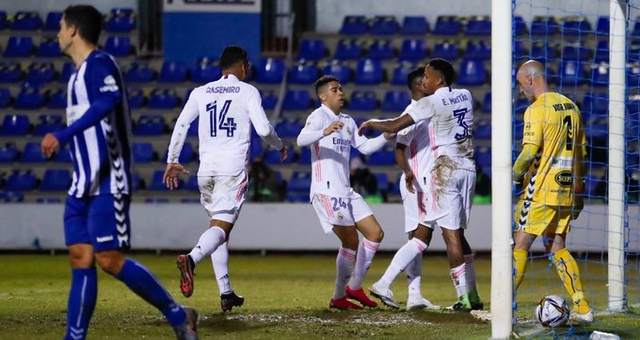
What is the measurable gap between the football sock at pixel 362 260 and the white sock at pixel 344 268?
0.37 ft

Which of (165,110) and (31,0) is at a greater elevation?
(31,0)

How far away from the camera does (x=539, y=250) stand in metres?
18.1

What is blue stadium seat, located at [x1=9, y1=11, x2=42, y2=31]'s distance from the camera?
84.7 feet

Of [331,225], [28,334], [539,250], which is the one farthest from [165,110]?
[28,334]

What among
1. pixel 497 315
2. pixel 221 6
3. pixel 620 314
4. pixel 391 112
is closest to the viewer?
pixel 497 315

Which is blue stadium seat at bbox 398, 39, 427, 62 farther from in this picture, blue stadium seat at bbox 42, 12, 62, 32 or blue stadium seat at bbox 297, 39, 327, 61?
blue stadium seat at bbox 42, 12, 62, 32

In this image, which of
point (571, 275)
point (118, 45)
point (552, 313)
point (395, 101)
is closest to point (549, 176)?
point (571, 275)

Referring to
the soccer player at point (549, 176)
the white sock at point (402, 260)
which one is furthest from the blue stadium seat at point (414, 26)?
the soccer player at point (549, 176)

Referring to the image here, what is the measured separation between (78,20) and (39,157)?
16.8 m

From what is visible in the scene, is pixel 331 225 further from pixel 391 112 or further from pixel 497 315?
pixel 391 112

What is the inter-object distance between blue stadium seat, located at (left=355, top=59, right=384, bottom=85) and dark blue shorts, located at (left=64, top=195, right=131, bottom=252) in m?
17.5

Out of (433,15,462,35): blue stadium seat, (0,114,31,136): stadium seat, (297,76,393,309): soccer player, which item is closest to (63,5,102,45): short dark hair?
(297,76,393,309): soccer player

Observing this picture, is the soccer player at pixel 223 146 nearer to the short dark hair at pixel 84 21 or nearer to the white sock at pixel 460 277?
the white sock at pixel 460 277

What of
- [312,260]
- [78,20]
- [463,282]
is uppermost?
[78,20]
